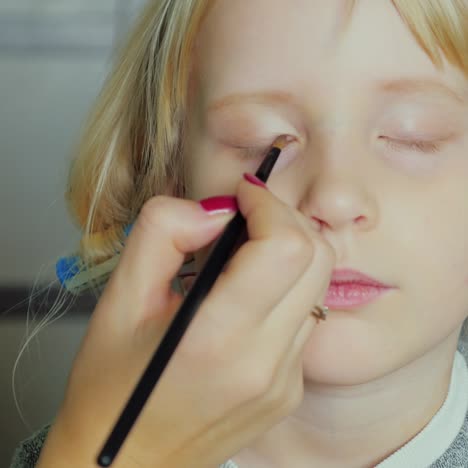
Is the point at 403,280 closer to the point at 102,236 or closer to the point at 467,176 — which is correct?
the point at 467,176

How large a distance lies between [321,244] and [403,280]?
192mm

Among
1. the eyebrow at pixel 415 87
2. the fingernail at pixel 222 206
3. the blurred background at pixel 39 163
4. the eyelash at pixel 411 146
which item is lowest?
the blurred background at pixel 39 163

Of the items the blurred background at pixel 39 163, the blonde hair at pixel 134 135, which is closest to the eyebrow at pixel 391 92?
the blonde hair at pixel 134 135

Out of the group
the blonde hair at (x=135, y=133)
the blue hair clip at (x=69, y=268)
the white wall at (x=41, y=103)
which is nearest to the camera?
the blonde hair at (x=135, y=133)

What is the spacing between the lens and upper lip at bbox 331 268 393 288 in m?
0.87

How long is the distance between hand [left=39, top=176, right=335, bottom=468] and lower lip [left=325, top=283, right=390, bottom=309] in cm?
14

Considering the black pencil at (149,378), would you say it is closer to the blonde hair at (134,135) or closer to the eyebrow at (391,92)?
the eyebrow at (391,92)

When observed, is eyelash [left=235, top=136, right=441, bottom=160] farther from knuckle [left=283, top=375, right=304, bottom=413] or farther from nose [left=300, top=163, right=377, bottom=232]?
knuckle [left=283, top=375, right=304, bottom=413]

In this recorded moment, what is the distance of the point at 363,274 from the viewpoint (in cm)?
87

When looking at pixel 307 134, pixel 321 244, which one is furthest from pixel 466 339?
pixel 321 244

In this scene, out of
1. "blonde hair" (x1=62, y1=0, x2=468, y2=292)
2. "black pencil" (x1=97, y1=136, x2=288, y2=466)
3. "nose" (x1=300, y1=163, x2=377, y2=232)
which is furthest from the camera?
"blonde hair" (x1=62, y1=0, x2=468, y2=292)

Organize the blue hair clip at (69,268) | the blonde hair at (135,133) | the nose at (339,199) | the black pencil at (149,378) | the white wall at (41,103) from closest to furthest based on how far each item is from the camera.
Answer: the black pencil at (149,378) → the nose at (339,199) → the blonde hair at (135,133) → the blue hair clip at (69,268) → the white wall at (41,103)

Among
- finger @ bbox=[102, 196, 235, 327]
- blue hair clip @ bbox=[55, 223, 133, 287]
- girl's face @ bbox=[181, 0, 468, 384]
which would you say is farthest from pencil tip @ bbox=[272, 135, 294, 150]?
blue hair clip @ bbox=[55, 223, 133, 287]

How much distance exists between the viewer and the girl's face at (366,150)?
2.87 ft
